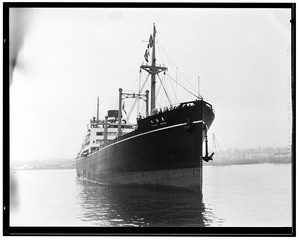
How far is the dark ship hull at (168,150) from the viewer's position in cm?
1134

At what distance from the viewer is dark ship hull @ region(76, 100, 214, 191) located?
37.2 ft

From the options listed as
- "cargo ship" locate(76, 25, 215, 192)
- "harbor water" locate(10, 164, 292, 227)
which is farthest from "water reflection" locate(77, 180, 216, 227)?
"cargo ship" locate(76, 25, 215, 192)

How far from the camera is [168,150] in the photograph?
11.8 m

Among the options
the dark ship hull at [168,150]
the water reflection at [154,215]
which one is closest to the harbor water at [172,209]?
the water reflection at [154,215]

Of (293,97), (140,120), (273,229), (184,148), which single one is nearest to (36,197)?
(273,229)

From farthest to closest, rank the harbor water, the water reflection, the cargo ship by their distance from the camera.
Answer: the cargo ship, the water reflection, the harbor water

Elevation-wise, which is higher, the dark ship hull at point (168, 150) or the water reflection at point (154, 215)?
the dark ship hull at point (168, 150)

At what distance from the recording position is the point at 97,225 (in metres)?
6.07

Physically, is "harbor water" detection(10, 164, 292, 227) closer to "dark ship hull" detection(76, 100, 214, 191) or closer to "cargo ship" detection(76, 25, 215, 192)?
"cargo ship" detection(76, 25, 215, 192)

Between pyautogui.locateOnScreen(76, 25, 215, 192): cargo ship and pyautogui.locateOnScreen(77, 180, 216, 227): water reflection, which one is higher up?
pyautogui.locateOnScreen(76, 25, 215, 192): cargo ship

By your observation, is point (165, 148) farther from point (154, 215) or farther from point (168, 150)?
point (154, 215)

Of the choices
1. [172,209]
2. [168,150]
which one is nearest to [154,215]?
[172,209]

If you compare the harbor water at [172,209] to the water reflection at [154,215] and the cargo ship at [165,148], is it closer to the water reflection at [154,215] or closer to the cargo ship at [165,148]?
the water reflection at [154,215]

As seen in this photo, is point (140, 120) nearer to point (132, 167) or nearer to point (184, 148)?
point (132, 167)
